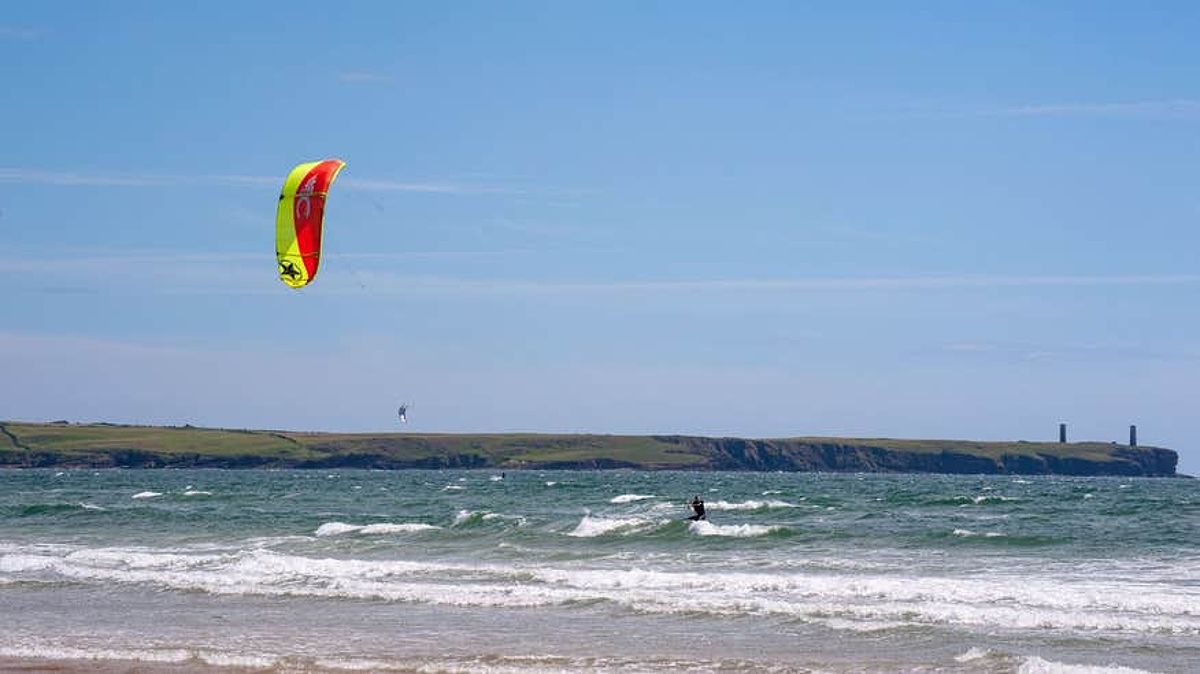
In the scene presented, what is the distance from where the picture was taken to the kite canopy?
26.7 m

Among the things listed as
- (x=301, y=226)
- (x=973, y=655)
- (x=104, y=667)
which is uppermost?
(x=301, y=226)

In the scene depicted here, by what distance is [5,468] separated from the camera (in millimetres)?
180750

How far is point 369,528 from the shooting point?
45.0 metres

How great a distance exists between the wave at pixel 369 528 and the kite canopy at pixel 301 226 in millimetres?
18168

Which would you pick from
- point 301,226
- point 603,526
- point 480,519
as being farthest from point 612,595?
point 480,519

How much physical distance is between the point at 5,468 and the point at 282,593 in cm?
16505

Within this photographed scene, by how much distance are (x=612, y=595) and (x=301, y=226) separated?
802cm

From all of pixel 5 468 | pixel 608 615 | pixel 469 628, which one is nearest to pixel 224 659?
pixel 469 628

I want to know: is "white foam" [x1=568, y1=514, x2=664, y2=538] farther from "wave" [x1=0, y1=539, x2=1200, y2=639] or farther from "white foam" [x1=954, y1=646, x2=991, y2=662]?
"white foam" [x1=954, y1=646, x2=991, y2=662]

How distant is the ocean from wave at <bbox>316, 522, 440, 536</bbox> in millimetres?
195

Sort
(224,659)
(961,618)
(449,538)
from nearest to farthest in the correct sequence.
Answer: (224,659), (961,618), (449,538)

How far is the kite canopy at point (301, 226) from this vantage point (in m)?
26.7

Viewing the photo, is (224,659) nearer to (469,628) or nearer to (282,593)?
(469,628)

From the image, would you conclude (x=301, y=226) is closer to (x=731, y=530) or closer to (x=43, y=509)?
(x=731, y=530)
